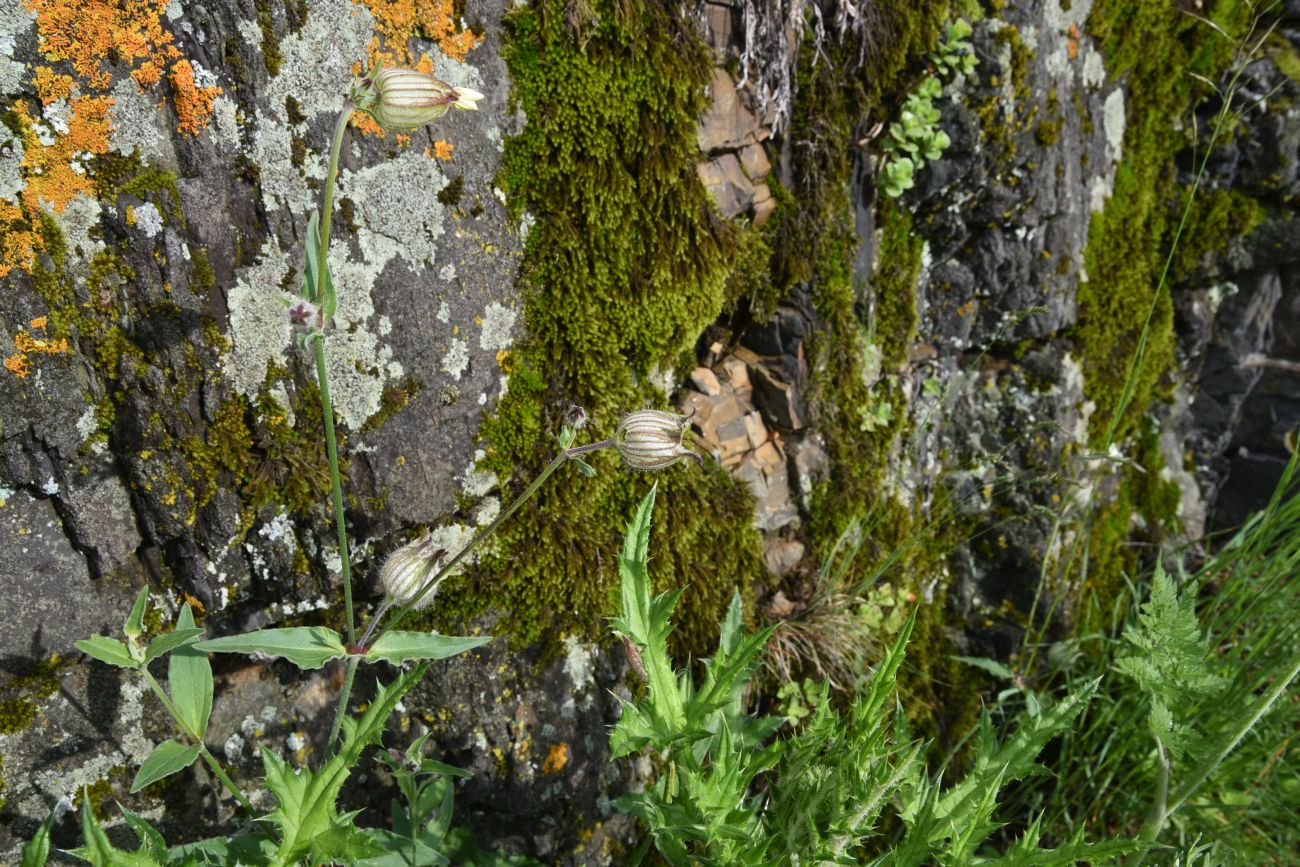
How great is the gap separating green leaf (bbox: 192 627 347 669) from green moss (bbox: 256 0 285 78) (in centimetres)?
116

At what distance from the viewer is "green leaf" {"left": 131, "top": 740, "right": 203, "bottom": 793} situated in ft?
5.08

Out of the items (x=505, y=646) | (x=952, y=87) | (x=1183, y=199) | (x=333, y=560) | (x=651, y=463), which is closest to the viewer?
(x=651, y=463)

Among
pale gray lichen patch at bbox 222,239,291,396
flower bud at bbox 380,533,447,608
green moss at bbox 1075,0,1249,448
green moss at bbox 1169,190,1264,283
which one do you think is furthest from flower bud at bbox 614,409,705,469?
green moss at bbox 1169,190,1264,283

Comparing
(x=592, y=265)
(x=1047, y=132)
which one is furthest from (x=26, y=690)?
(x=1047, y=132)

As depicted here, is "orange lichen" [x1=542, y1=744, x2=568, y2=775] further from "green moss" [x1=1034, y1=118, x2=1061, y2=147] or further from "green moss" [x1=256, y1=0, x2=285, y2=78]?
"green moss" [x1=1034, y1=118, x2=1061, y2=147]

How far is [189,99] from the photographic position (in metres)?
1.74

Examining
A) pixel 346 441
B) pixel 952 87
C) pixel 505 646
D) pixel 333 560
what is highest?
pixel 952 87

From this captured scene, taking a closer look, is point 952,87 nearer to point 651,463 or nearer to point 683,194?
point 683,194

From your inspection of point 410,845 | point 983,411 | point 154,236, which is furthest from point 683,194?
point 410,845

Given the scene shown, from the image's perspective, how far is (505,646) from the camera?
2.17m

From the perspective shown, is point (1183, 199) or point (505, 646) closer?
point (505, 646)

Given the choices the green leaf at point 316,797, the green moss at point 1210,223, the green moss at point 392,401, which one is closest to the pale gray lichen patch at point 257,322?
the green moss at point 392,401

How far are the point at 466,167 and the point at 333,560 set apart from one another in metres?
0.98

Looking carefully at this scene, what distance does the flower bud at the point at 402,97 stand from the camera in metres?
1.52
